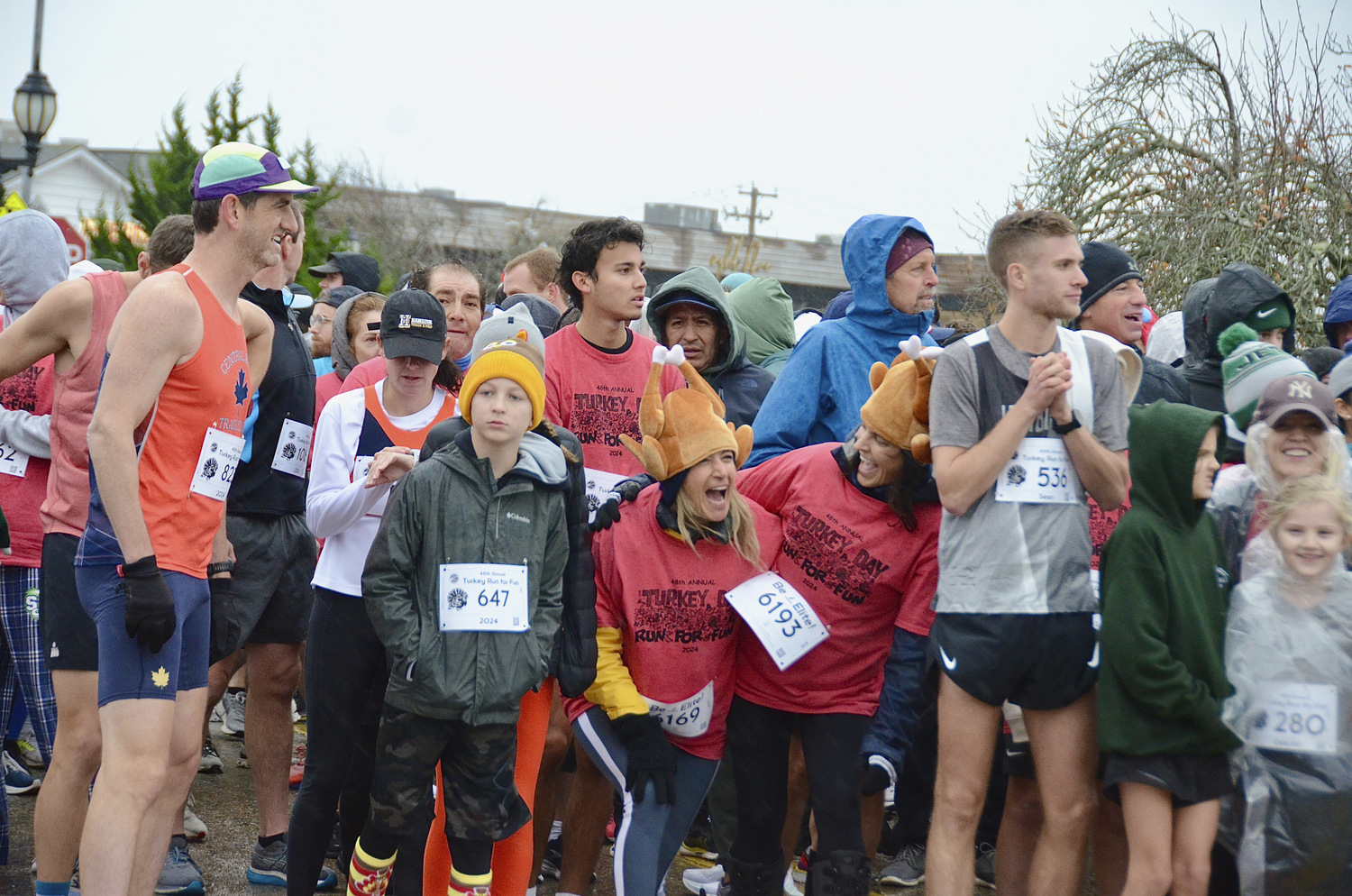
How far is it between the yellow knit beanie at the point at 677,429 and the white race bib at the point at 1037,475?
0.87 metres

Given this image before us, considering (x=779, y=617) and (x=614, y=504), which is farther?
(x=614, y=504)

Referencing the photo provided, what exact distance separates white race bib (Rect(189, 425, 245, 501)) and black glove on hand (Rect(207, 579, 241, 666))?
404 millimetres

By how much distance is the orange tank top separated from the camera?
10.2 feet

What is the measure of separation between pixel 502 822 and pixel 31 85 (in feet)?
45.7

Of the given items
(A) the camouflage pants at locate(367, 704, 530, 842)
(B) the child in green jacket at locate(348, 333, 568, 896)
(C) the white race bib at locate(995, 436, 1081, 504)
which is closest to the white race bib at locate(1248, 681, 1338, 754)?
(C) the white race bib at locate(995, 436, 1081, 504)

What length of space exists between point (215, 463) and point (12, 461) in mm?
1546

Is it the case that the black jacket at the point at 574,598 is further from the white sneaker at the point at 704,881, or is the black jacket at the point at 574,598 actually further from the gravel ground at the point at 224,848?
the white sneaker at the point at 704,881

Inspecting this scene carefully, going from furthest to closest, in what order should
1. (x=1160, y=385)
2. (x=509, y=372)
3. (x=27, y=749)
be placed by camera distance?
(x=27, y=749)
(x=1160, y=385)
(x=509, y=372)

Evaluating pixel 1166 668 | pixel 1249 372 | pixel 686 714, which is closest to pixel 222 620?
pixel 686 714

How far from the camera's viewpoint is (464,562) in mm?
3408

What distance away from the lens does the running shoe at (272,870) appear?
4.30m

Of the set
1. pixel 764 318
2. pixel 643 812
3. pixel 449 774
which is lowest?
pixel 643 812

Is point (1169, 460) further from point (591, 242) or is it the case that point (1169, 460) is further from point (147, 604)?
point (147, 604)

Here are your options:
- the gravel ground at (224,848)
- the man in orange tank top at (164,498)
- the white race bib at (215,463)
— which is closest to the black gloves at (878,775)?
the gravel ground at (224,848)
